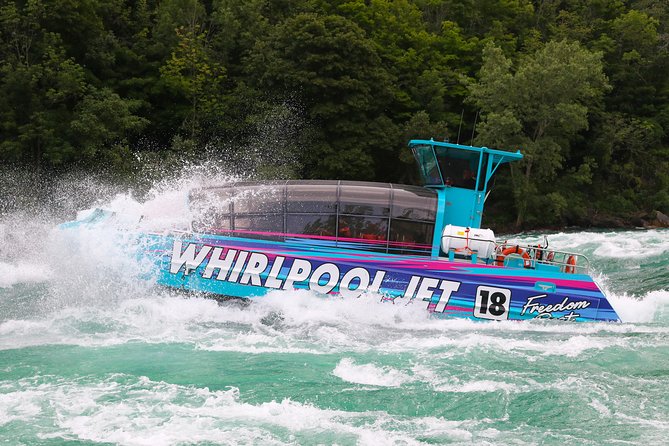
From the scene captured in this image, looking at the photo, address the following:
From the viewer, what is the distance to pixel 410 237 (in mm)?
14789

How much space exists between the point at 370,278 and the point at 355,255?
1.77 ft

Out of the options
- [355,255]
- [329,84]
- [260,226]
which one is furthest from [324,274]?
[329,84]

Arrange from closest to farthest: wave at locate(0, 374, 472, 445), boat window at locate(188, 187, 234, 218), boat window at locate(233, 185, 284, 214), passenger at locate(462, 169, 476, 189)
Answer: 1. wave at locate(0, 374, 472, 445)
2. boat window at locate(233, 185, 284, 214)
3. boat window at locate(188, 187, 234, 218)
4. passenger at locate(462, 169, 476, 189)

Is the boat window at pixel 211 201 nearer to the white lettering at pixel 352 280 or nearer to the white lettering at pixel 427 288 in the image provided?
the white lettering at pixel 352 280

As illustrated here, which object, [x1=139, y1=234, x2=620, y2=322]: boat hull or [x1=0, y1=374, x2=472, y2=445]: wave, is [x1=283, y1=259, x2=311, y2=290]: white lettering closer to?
[x1=139, y1=234, x2=620, y2=322]: boat hull

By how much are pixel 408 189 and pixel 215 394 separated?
6614mm

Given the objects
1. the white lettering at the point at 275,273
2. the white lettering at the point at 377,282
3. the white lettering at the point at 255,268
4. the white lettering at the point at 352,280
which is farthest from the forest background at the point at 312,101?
the white lettering at the point at 255,268

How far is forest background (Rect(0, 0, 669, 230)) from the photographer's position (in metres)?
31.8

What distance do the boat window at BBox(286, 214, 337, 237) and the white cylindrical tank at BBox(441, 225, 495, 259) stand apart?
2.28 meters

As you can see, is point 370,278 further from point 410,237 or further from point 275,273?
→ point 275,273

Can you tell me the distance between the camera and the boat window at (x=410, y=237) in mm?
14695

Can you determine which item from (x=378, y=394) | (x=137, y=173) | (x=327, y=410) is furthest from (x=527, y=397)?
(x=137, y=173)

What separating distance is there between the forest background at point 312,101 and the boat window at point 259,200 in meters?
15.5

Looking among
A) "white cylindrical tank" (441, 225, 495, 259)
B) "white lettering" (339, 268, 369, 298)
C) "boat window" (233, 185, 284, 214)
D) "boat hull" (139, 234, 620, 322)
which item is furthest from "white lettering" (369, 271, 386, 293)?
"boat window" (233, 185, 284, 214)
